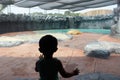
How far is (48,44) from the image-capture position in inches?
93.4

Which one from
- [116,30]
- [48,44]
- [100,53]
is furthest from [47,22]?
[48,44]

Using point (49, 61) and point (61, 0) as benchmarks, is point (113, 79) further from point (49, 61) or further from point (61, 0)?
point (61, 0)

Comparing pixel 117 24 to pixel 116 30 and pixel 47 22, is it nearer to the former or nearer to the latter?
pixel 116 30

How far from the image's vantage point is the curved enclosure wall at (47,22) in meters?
18.0

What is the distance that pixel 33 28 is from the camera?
69.8 ft

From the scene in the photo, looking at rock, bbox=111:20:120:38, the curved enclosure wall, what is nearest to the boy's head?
rock, bbox=111:20:120:38

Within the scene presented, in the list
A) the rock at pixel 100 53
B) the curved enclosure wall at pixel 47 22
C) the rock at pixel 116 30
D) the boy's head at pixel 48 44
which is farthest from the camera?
the curved enclosure wall at pixel 47 22

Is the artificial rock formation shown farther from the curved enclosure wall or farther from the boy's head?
the boy's head

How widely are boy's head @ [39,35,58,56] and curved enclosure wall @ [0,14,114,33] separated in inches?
587

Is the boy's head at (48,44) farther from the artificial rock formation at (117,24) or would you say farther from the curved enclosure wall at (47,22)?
the curved enclosure wall at (47,22)

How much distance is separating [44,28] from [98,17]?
597cm

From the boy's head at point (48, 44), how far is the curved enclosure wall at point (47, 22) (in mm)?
14898

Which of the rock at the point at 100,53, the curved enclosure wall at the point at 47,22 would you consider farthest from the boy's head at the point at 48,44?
the curved enclosure wall at the point at 47,22

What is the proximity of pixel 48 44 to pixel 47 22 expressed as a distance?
2016 cm
